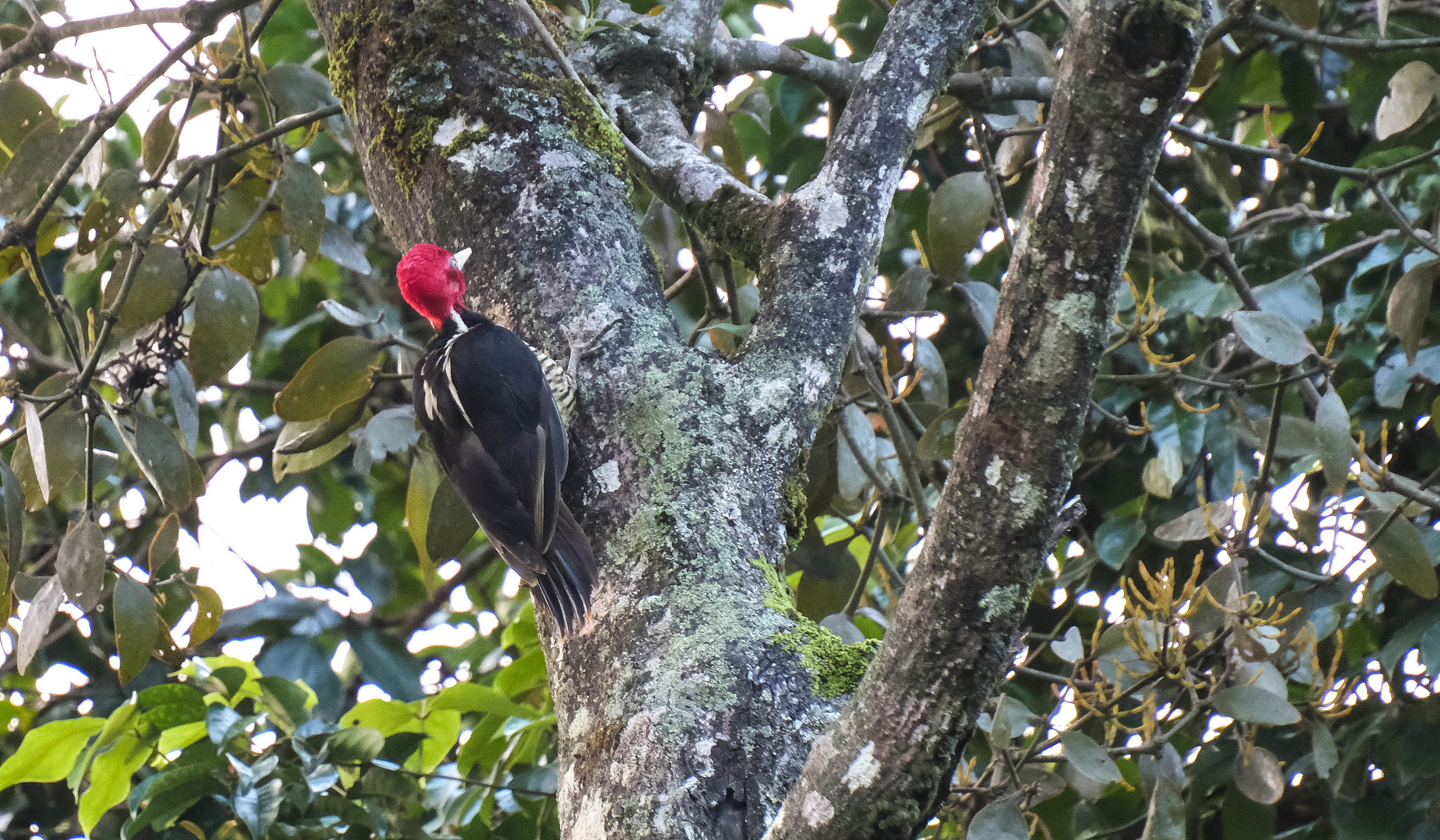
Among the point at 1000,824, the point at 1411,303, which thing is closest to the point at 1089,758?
the point at 1000,824

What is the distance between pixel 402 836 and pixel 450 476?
0.87 metres

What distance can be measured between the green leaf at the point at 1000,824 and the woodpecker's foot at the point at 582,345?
79 centimetres

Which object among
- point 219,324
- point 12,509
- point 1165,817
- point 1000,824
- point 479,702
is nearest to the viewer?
point 1000,824

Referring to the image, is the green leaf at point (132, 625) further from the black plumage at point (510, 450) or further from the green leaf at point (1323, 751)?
the green leaf at point (1323, 751)

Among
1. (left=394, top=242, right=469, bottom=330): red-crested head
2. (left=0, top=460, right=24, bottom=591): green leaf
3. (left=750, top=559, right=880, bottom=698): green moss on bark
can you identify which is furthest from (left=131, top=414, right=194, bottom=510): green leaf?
(left=750, top=559, right=880, bottom=698): green moss on bark

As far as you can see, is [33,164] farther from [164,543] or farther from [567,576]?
[567,576]

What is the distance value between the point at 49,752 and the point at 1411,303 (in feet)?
8.57

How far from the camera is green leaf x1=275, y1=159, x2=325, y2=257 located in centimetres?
186

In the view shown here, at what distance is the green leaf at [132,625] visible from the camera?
5.37 ft

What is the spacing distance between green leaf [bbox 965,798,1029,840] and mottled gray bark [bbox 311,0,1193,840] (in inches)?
15.0

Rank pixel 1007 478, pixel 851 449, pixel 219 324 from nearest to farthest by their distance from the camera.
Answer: pixel 1007 478 < pixel 219 324 < pixel 851 449

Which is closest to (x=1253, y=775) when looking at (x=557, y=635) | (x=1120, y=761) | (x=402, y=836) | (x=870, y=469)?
(x=1120, y=761)

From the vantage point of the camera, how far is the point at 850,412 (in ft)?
6.41

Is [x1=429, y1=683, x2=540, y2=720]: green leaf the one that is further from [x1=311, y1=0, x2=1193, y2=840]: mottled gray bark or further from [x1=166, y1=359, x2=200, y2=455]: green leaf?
[x1=311, y1=0, x2=1193, y2=840]: mottled gray bark
